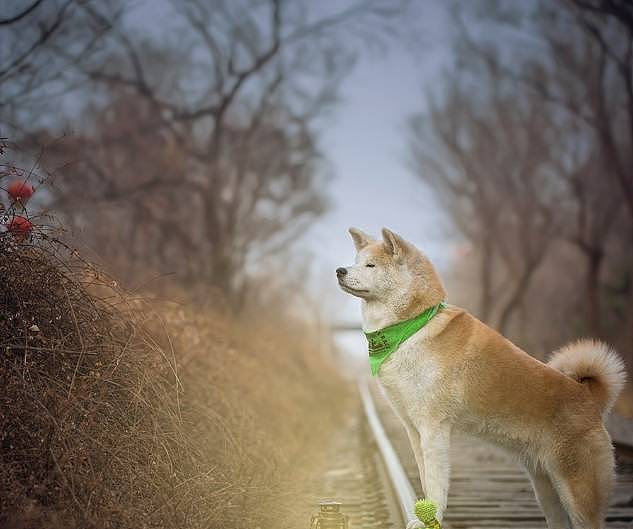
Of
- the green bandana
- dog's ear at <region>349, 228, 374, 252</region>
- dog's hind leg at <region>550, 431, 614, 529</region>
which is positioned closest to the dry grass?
the green bandana

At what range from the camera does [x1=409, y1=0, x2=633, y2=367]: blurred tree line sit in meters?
17.8

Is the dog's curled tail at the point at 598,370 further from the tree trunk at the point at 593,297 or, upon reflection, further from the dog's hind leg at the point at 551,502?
the tree trunk at the point at 593,297

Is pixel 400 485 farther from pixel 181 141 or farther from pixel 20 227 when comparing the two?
pixel 181 141

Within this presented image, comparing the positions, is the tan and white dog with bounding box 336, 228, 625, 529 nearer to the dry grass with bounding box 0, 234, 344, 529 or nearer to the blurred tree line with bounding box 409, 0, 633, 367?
the dry grass with bounding box 0, 234, 344, 529

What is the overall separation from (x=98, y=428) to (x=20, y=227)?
4.72 ft

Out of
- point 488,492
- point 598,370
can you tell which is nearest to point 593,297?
point 488,492

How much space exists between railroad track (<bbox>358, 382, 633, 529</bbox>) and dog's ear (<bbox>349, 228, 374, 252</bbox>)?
1150 millimetres

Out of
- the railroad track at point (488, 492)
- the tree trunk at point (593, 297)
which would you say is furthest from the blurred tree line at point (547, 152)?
the railroad track at point (488, 492)

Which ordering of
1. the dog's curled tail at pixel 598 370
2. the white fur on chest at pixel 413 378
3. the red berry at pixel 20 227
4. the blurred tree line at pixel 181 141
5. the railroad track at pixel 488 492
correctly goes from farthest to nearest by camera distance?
the blurred tree line at pixel 181 141
the railroad track at pixel 488 492
the dog's curled tail at pixel 598 370
the red berry at pixel 20 227
the white fur on chest at pixel 413 378

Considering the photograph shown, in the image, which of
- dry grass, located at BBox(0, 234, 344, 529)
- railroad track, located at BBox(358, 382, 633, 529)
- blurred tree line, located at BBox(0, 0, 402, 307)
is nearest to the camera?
dry grass, located at BBox(0, 234, 344, 529)

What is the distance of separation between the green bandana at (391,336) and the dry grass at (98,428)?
1394 mm

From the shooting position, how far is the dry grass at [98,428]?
4.15 metres

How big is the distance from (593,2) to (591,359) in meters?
10.1

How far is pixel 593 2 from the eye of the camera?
13.2 meters
